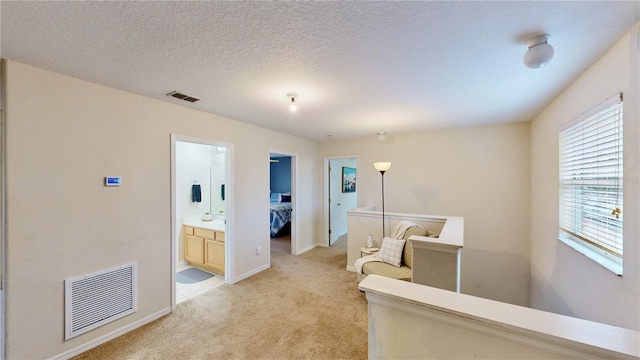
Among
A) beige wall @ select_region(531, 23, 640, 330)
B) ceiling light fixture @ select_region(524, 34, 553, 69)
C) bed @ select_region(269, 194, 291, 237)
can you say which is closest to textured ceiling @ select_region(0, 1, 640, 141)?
ceiling light fixture @ select_region(524, 34, 553, 69)

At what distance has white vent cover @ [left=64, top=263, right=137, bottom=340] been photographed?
6.35 ft

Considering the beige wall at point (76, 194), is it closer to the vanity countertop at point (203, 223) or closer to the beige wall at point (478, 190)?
the vanity countertop at point (203, 223)

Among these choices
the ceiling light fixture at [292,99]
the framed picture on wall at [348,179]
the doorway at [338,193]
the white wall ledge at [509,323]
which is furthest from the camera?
the framed picture on wall at [348,179]

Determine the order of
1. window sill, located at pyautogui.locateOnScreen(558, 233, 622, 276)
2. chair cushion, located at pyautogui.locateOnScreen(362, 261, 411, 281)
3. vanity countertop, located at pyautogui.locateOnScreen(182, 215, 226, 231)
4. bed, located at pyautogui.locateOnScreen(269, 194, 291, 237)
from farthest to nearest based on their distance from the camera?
bed, located at pyautogui.locateOnScreen(269, 194, 291, 237), vanity countertop, located at pyautogui.locateOnScreen(182, 215, 226, 231), chair cushion, located at pyautogui.locateOnScreen(362, 261, 411, 281), window sill, located at pyautogui.locateOnScreen(558, 233, 622, 276)

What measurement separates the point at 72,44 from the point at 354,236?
357 centimetres

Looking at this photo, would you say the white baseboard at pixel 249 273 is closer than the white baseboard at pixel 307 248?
Yes

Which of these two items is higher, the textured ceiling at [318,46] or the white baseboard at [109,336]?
the textured ceiling at [318,46]

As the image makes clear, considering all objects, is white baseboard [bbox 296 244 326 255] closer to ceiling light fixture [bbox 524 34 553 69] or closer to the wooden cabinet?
the wooden cabinet

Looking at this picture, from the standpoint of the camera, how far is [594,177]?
1770 mm

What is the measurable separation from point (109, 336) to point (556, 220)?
447 cm

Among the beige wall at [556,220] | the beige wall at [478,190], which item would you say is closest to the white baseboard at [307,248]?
the beige wall at [478,190]

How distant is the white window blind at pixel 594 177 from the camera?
4.97ft

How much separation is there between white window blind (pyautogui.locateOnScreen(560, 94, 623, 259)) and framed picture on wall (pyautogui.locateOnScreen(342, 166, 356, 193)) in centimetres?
420

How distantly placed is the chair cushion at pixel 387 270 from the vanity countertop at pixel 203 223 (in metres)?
2.18
